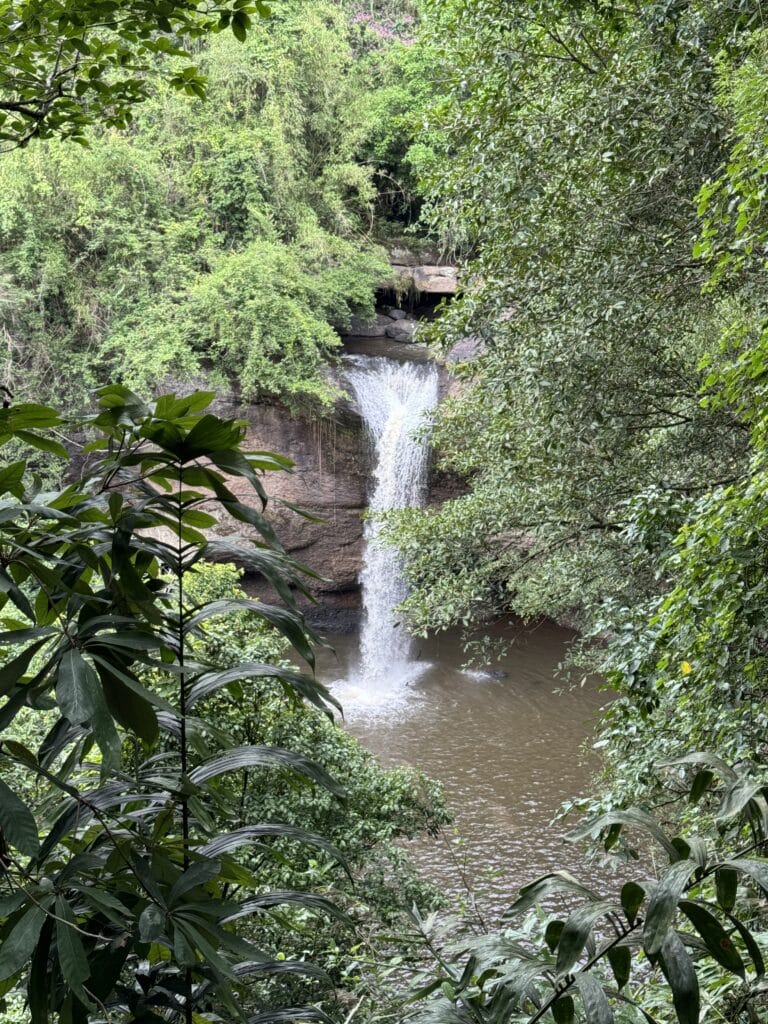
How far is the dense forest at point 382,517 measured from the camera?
3.43 ft

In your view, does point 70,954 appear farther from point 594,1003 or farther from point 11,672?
point 594,1003

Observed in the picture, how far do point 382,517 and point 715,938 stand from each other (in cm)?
702

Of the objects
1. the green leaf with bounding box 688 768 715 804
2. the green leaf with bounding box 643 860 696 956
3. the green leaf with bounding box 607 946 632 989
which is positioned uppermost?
the green leaf with bounding box 688 768 715 804

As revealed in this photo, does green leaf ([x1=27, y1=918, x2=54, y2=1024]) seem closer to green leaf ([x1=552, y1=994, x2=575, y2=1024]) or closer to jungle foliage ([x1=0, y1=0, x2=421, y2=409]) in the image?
green leaf ([x1=552, y1=994, x2=575, y2=1024])

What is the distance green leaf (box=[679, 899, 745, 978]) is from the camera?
35.3 inches

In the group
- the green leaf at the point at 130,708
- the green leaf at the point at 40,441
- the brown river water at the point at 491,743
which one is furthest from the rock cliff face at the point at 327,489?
the green leaf at the point at 130,708

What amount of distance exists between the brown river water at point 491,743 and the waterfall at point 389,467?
426 mm

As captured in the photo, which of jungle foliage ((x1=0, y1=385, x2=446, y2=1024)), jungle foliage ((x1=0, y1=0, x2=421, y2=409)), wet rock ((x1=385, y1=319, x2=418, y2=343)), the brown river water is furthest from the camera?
wet rock ((x1=385, y1=319, x2=418, y2=343))

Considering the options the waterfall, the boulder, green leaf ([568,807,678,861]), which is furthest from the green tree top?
the boulder

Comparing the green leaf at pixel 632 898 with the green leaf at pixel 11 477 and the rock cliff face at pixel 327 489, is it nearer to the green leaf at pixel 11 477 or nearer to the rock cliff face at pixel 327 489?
the green leaf at pixel 11 477

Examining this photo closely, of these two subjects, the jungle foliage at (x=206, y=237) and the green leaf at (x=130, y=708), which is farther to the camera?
the jungle foliage at (x=206, y=237)

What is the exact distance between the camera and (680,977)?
0.87 m

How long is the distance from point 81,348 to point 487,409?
28.6 ft

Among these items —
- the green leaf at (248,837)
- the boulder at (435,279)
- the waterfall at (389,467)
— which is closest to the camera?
the green leaf at (248,837)
